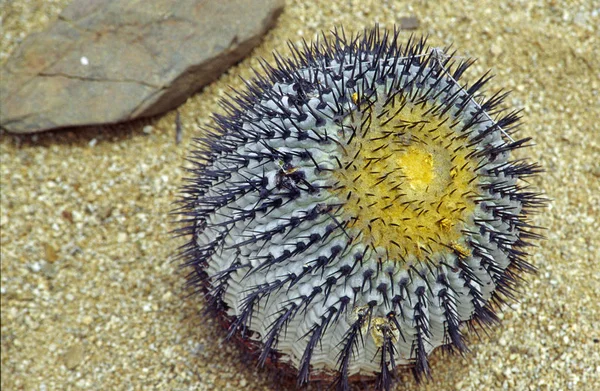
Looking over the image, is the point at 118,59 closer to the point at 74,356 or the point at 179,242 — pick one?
the point at 179,242

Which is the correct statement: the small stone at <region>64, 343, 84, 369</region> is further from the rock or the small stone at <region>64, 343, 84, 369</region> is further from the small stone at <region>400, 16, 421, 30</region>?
the small stone at <region>400, 16, 421, 30</region>

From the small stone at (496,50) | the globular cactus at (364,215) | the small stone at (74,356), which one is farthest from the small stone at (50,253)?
the small stone at (496,50)

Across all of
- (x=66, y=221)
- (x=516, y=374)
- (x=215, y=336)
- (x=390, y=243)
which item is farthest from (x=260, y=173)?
(x=66, y=221)

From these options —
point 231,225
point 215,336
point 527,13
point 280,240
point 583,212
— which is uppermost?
point 527,13

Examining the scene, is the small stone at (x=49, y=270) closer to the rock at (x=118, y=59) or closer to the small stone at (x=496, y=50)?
the rock at (x=118, y=59)

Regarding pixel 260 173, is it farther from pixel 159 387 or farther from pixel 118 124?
pixel 118 124

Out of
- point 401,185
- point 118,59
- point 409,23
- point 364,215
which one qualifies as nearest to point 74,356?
point 118,59
